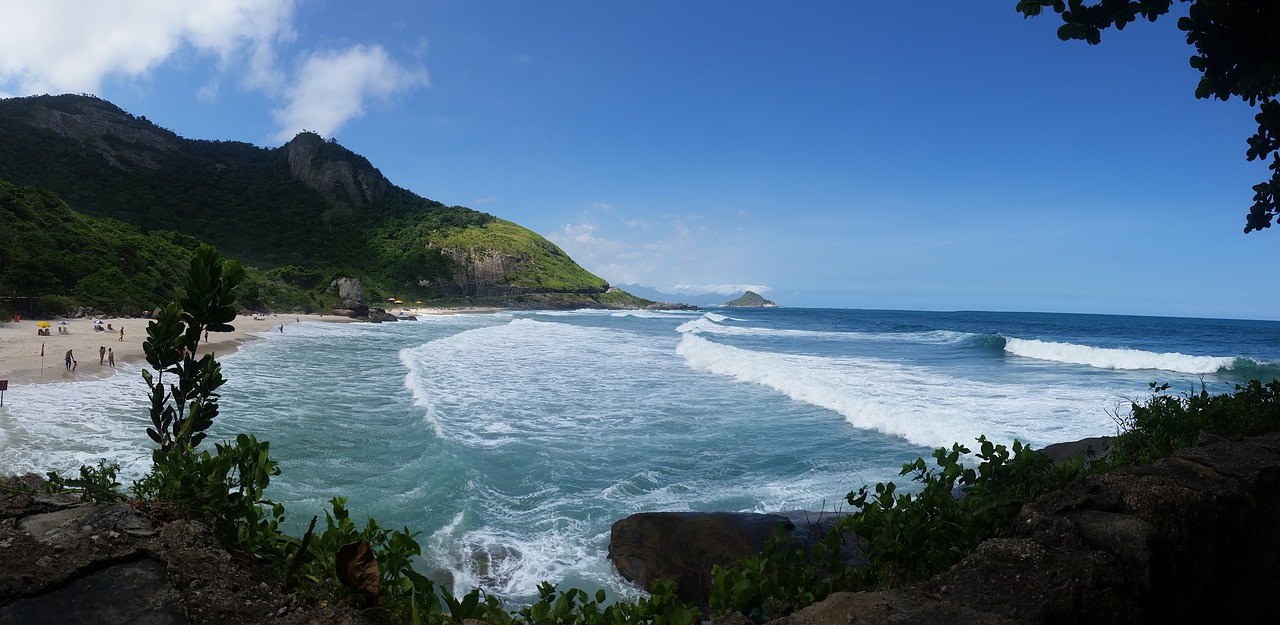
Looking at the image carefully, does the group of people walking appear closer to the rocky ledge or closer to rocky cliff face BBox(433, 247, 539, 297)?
the rocky ledge

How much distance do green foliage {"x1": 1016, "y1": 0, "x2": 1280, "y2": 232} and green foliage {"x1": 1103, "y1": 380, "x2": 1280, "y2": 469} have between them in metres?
1.62

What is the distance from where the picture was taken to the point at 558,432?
12.8 metres

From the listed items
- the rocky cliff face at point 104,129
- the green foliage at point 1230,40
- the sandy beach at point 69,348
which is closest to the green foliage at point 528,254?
the rocky cliff face at point 104,129

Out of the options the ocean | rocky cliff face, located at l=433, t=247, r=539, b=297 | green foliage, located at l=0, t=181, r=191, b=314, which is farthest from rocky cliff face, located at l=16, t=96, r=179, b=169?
the ocean

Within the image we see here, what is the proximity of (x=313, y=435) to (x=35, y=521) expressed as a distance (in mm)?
10414

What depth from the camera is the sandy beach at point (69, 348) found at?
18094 millimetres

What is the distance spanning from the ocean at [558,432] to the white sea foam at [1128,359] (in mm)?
3911

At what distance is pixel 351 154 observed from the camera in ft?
461

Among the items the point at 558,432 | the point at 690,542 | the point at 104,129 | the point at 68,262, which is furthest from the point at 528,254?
the point at 690,542

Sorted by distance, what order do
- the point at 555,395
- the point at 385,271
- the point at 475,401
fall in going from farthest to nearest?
the point at 385,271
the point at 555,395
the point at 475,401

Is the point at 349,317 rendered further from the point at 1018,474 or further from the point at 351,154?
the point at 351,154

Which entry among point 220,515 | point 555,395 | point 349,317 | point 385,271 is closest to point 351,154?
point 385,271

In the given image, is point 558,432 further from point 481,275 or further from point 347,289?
point 481,275

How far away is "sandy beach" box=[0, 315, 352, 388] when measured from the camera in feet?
59.4
